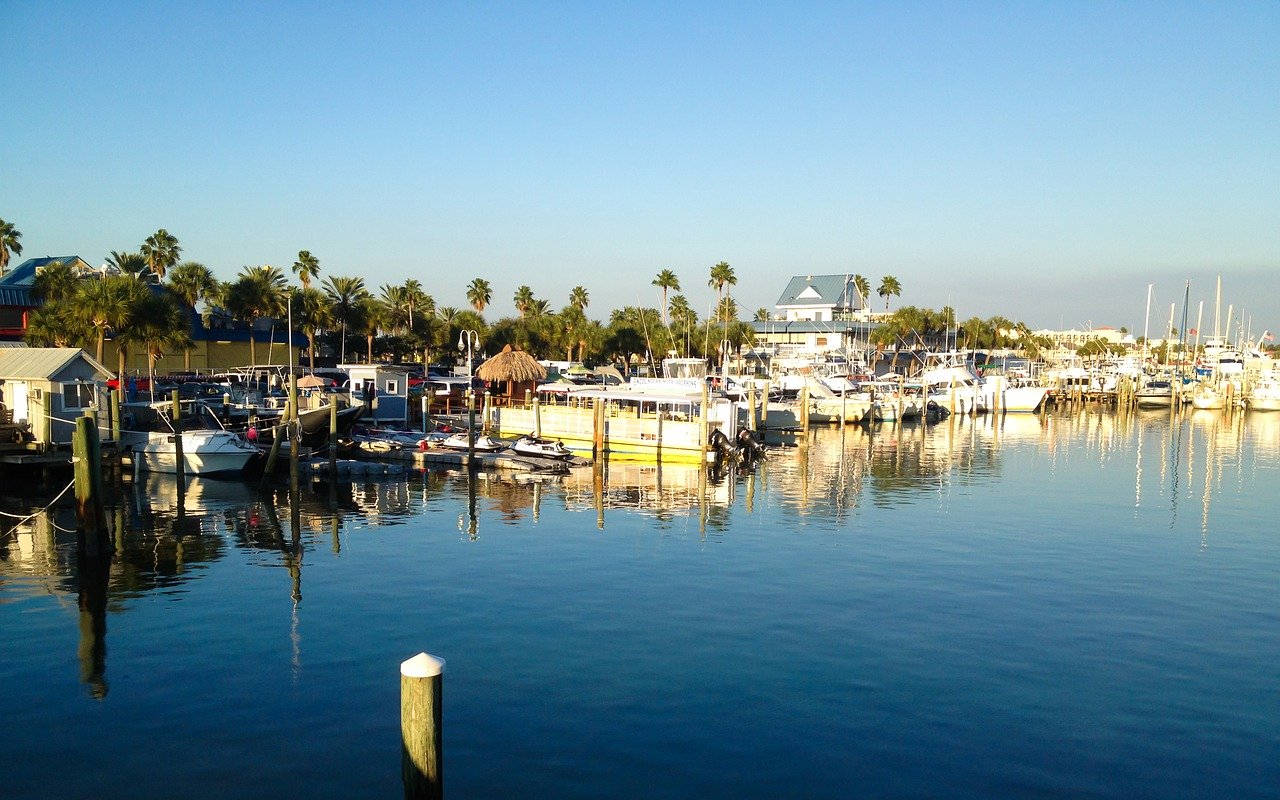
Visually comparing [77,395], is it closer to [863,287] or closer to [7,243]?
[7,243]

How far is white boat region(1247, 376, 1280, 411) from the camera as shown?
314 feet

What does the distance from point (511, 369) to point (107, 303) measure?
21785 millimetres

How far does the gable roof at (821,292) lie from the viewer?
5586 inches

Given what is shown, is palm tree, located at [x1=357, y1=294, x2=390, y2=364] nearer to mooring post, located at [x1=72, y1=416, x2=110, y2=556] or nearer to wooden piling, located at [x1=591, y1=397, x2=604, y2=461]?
wooden piling, located at [x1=591, y1=397, x2=604, y2=461]

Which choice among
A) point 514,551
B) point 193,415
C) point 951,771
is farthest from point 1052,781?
point 193,415

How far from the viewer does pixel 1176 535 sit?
30156 mm

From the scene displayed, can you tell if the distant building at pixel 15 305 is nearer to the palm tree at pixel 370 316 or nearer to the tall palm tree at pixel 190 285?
Result: the tall palm tree at pixel 190 285

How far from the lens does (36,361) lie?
36.4 meters

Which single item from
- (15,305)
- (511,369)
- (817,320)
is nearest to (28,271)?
(15,305)

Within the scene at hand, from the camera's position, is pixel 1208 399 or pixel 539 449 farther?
pixel 1208 399

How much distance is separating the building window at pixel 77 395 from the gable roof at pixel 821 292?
115 m

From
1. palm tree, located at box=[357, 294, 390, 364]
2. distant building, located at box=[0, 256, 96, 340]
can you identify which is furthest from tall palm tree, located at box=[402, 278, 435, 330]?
distant building, located at box=[0, 256, 96, 340]

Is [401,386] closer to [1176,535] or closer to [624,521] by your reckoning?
[624,521]

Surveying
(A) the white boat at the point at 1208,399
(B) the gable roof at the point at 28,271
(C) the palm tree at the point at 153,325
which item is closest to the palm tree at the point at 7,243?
(B) the gable roof at the point at 28,271
